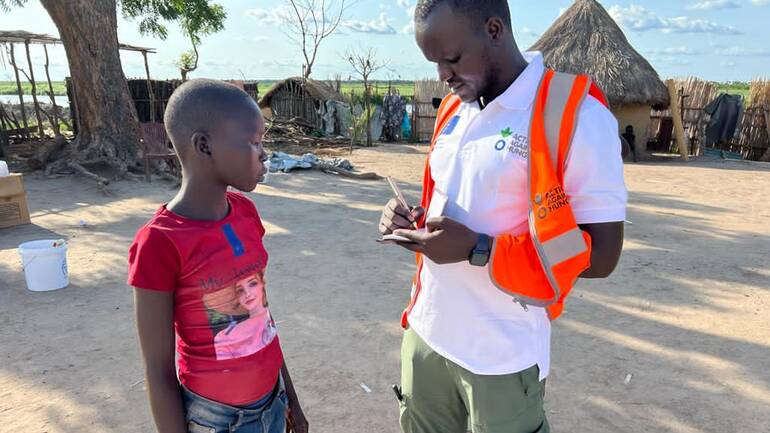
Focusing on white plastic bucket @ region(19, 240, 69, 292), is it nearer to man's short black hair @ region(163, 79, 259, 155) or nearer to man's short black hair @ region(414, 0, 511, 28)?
man's short black hair @ region(163, 79, 259, 155)

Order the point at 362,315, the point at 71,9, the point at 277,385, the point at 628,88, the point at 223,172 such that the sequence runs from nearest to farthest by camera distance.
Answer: the point at 223,172, the point at 277,385, the point at 362,315, the point at 71,9, the point at 628,88

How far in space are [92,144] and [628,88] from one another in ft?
41.4

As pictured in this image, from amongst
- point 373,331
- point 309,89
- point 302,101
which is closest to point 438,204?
point 373,331

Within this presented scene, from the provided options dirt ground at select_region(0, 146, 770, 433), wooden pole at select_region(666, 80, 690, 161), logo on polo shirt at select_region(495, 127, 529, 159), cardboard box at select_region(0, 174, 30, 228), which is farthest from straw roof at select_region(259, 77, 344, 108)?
logo on polo shirt at select_region(495, 127, 529, 159)

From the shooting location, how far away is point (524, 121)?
1326 mm

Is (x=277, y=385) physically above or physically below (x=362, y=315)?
above

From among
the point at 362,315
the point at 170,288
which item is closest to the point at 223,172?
the point at 170,288

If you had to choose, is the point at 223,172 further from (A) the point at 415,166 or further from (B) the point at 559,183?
(A) the point at 415,166

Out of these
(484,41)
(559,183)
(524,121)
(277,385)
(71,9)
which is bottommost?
(277,385)

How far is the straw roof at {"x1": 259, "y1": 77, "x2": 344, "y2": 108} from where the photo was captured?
19422 millimetres

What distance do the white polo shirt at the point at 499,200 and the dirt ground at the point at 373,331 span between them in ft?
4.70

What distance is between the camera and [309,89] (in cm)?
1948

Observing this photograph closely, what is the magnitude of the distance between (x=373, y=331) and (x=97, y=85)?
27.8 feet

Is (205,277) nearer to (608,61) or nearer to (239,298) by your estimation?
(239,298)
